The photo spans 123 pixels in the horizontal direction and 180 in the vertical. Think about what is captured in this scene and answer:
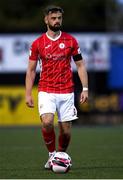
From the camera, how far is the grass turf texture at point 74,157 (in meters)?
12.0

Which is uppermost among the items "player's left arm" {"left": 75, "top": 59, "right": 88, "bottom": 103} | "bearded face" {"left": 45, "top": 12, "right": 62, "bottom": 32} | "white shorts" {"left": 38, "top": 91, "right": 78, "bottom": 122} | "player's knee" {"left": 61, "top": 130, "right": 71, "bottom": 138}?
"bearded face" {"left": 45, "top": 12, "right": 62, "bottom": 32}

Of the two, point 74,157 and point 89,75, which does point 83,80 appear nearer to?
point 74,157

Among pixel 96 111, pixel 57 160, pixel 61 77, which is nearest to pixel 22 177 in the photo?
pixel 57 160

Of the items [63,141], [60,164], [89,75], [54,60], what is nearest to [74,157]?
[63,141]

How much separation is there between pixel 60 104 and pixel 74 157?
328cm

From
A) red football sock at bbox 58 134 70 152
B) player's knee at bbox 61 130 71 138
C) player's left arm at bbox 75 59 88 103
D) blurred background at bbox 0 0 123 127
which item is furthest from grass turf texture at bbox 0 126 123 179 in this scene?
blurred background at bbox 0 0 123 127

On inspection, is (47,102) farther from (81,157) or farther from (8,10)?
(8,10)

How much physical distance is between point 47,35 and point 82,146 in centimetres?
714

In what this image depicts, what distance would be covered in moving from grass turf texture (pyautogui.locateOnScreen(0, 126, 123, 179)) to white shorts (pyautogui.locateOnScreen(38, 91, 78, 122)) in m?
0.84

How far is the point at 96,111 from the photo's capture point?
3684 cm

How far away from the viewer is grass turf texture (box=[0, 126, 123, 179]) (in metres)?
12.0

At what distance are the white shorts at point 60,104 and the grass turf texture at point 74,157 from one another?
0.84 metres

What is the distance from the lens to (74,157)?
1572 centimetres

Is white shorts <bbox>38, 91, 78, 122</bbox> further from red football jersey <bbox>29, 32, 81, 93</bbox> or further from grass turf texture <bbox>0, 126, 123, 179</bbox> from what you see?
grass turf texture <bbox>0, 126, 123, 179</bbox>
